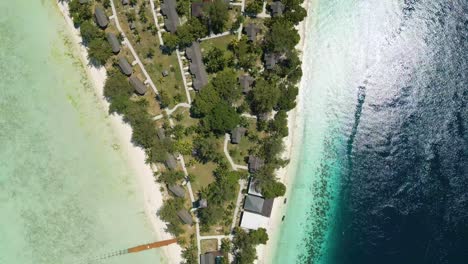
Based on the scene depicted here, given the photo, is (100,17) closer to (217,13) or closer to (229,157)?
(217,13)

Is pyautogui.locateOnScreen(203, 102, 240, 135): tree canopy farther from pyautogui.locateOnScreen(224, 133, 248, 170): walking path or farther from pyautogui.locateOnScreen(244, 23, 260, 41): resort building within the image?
pyautogui.locateOnScreen(244, 23, 260, 41): resort building

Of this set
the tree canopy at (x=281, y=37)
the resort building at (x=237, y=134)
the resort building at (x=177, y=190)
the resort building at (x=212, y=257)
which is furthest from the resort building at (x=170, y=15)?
the resort building at (x=212, y=257)

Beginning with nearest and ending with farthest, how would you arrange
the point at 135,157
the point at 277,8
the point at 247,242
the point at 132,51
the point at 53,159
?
1. the point at 247,242
2. the point at 277,8
3. the point at 132,51
4. the point at 53,159
5. the point at 135,157

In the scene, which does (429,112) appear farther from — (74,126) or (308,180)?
(74,126)

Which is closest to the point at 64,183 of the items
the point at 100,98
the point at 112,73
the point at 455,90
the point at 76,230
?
the point at 76,230

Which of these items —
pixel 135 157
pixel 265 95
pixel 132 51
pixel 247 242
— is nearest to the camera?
pixel 265 95

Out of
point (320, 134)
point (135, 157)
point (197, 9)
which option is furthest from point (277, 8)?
point (135, 157)
